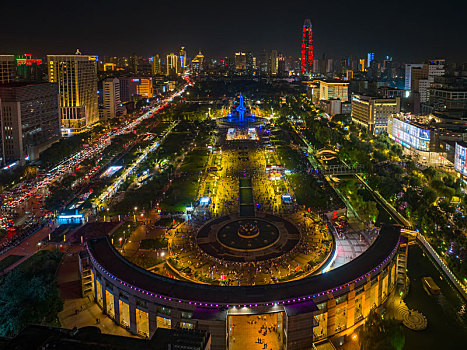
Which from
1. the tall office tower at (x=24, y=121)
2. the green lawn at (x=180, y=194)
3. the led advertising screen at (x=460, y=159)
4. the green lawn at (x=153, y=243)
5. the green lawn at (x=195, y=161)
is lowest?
the green lawn at (x=153, y=243)

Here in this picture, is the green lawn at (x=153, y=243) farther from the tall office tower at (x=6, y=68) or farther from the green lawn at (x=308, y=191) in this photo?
the tall office tower at (x=6, y=68)

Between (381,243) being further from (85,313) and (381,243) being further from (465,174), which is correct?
(465,174)

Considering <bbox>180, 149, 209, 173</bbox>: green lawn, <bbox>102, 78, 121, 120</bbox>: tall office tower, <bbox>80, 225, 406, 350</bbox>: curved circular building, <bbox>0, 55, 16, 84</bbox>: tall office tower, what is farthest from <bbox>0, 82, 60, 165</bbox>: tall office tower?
<bbox>80, 225, 406, 350</bbox>: curved circular building

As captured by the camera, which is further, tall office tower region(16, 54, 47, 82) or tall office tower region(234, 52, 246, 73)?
tall office tower region(234, 52, 246, 73)

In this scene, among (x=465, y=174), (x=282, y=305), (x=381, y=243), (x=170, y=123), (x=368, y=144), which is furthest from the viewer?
(x=170, y=123)

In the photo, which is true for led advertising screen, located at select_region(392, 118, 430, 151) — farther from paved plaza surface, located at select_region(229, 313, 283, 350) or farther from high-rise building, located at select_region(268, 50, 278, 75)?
high-rise building, located at select_region(268, 50, 278, 75)

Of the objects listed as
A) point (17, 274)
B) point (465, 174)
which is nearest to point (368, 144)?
point (465, 174)

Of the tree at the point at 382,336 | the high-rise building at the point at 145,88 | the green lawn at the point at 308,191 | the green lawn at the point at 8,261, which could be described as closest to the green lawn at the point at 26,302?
the green lawn at the point at 8,261
